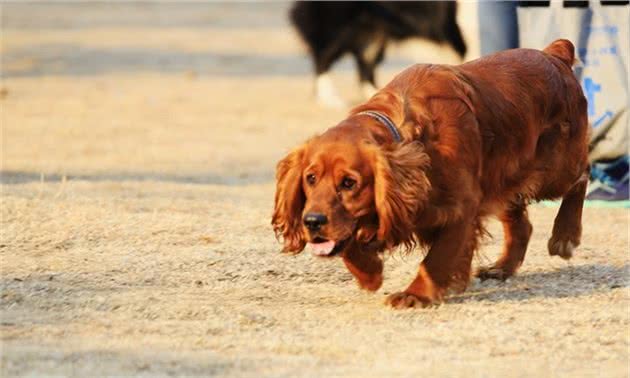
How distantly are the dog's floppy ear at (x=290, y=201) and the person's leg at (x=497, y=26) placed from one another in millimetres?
3184

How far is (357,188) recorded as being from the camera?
15.1 ft

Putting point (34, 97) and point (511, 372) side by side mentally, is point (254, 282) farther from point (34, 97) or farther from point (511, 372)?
point (34, 97)

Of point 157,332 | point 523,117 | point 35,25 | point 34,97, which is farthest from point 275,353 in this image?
point 35,25

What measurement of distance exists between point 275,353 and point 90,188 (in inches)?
134

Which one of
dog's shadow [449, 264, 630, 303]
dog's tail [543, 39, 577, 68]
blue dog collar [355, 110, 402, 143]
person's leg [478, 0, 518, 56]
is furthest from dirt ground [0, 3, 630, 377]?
person's leg [478, 0, 518, 56]

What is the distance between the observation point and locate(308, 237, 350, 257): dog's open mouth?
182 inches

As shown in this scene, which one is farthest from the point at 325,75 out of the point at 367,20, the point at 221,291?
the point at 221,291

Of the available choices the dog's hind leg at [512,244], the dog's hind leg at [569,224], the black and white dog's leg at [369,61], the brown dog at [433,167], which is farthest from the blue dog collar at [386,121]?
the black and white dog's leg at [369,61]

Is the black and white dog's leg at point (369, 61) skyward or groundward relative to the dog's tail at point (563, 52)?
groundward

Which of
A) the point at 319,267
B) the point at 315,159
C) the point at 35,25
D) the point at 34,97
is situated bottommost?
the point at 35,25

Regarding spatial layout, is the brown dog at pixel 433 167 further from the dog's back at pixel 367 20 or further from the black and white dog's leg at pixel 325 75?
the black and white dog's leg at pixel 325 75

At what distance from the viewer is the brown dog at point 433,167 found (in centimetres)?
461

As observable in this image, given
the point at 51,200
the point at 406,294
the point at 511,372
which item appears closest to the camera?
the point at 511,372

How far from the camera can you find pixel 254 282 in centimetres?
533
